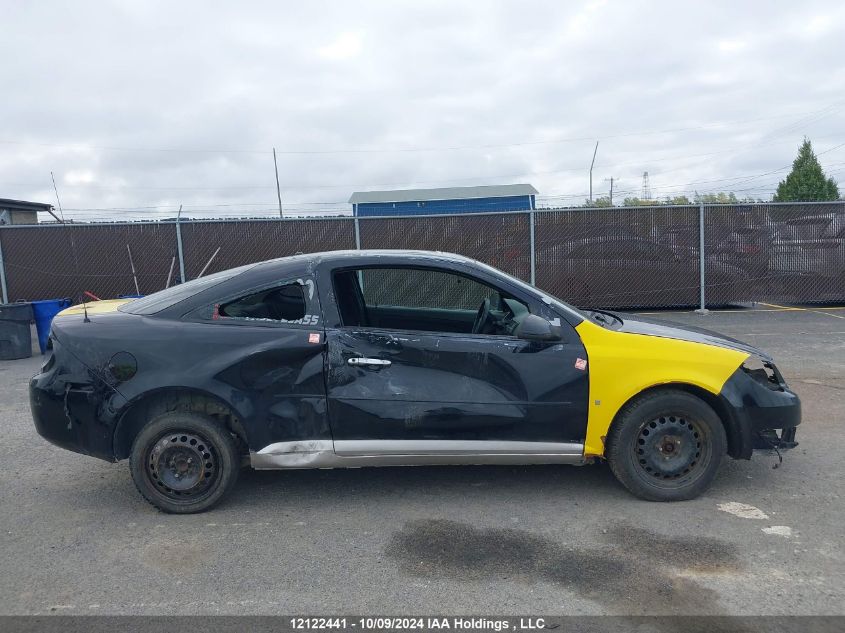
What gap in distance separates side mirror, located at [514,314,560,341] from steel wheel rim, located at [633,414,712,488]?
832 mm

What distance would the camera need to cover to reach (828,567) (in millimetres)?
3387

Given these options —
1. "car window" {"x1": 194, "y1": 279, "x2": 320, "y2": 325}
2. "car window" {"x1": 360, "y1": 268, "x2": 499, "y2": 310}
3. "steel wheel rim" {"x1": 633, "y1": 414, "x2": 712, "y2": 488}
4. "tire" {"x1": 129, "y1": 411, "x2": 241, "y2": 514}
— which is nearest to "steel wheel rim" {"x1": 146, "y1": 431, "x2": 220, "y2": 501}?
"tire" {"x1": 129, "y1": 411, "x2": 241, "y2": 514}

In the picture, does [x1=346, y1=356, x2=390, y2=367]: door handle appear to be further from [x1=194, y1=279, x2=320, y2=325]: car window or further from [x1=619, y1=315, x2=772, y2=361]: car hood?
[x1=619, y1=315, x2=772, y2=361]: car hood

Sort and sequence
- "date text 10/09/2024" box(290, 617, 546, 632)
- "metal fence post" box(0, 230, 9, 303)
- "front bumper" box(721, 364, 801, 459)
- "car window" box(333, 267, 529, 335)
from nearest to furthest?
1. "date text 10/09/2024" box(290, 617, 546, 632)
2. "front bumper" box(721, 364, 801, 459)
3. "car window" box(333, 267, 529, 335)
4. "metal fence post" box(0, 230, 9, 303)

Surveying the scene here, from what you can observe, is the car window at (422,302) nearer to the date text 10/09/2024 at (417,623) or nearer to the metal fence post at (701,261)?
the date text 10/09/2024 at (417,623)

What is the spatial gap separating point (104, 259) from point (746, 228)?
12624 millimetres

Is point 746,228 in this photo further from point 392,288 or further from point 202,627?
point 202,627

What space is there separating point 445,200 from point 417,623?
25641mm

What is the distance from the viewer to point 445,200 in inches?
1096

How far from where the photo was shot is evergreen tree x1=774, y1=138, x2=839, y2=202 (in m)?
31.2

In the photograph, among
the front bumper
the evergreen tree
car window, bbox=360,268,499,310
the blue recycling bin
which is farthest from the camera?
the evergreen tree

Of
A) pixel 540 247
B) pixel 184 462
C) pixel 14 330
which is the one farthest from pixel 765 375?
pixel 14 330

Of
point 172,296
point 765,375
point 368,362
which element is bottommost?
point 765,375

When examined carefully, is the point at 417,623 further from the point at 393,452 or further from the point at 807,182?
the point at 807,182
